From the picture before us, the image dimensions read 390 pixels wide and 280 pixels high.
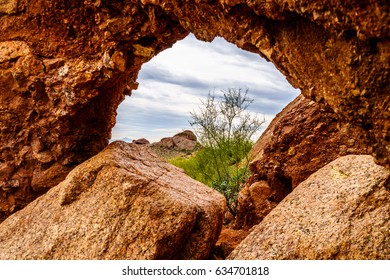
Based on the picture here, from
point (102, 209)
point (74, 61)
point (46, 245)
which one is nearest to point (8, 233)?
point (46, 245)

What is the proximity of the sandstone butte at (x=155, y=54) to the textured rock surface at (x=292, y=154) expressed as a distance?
0.02m

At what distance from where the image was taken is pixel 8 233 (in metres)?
5.25

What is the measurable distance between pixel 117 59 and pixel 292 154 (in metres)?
3.34

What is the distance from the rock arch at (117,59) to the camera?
3045 millimetres

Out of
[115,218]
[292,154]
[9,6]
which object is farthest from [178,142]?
[115,218]

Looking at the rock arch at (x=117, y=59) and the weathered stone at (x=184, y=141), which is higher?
the rock arch at (x=117, y=59)

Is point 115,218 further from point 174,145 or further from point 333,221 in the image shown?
point 174,145

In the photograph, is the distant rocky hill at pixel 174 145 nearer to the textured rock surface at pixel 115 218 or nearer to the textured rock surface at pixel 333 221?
the textured rock surface at pixel 115 218

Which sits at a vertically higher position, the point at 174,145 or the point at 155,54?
the point at 155,54

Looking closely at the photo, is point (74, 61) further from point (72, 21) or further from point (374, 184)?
point (374, 184)

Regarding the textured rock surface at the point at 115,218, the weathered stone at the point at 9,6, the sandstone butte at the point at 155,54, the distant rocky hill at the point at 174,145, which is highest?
the weathered stone at the point at 9,6

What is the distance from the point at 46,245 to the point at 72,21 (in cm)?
282

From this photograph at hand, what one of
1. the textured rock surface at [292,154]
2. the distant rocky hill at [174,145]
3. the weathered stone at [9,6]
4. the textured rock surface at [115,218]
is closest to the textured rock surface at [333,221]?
the textured rock surface at [115,218]

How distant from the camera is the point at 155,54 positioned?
5.59 meters
